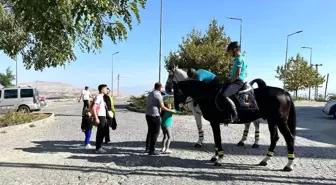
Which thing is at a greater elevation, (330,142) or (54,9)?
(54,9)

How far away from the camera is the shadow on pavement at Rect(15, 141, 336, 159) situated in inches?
332

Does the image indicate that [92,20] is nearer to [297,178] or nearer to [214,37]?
[297,178]

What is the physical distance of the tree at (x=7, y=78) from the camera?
167ft

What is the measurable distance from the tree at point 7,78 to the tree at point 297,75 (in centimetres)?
4556

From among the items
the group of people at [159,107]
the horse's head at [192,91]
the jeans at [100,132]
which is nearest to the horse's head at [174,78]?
the group of people at [159,107]

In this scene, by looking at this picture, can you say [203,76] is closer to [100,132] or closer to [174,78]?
[174,78]

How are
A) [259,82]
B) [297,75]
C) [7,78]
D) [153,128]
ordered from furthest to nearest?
[7,78], [297,75], [153,128], [259,82]

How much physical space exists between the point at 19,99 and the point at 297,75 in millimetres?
40606

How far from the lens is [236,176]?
625 centimetres

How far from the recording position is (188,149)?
8922 mm

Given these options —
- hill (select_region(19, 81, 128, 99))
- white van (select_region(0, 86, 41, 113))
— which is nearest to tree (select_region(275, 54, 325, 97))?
hill (select_region(19, 81, 128, 99))

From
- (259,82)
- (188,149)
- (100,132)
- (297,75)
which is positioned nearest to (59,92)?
(297,75)

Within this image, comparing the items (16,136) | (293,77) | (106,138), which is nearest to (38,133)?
(16,136)

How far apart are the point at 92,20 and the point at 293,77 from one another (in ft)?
154
